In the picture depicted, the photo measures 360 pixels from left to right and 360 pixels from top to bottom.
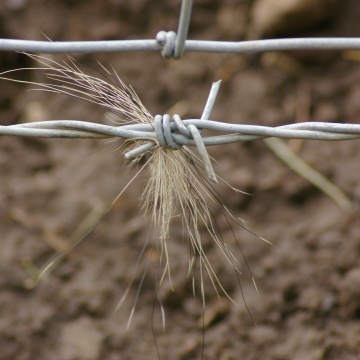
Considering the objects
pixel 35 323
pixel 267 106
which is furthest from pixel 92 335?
pixel 267 106

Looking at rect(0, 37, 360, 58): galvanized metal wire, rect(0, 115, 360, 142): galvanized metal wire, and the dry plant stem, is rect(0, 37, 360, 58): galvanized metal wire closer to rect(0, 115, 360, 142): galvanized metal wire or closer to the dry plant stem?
rect(0, 115, 360, 142): galvanized metal wire

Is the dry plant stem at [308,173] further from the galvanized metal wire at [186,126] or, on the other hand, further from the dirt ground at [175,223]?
the galvanized metal wire at [186,126]

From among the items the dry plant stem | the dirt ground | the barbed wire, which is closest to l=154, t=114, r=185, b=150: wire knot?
the barbed wire

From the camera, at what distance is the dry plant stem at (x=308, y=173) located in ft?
5.93

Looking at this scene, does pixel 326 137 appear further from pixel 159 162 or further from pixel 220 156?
pixel 220 156

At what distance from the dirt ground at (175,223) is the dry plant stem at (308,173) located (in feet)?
0.06

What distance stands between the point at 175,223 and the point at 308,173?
43cm

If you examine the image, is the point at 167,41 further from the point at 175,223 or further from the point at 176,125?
the point at 175,223

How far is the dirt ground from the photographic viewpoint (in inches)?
63.3

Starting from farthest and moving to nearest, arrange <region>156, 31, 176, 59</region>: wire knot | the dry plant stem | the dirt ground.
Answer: the dry plant stem → the dirt ground → <region>156, 31, 176, 59</region>: wire knot

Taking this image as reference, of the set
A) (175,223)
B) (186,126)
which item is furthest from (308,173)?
(186,126)

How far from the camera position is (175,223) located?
1813mm

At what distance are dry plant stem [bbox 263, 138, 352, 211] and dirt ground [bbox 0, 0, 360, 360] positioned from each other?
0.8 inches

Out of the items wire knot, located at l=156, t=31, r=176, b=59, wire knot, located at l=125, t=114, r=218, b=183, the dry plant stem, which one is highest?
the dry plant stem
